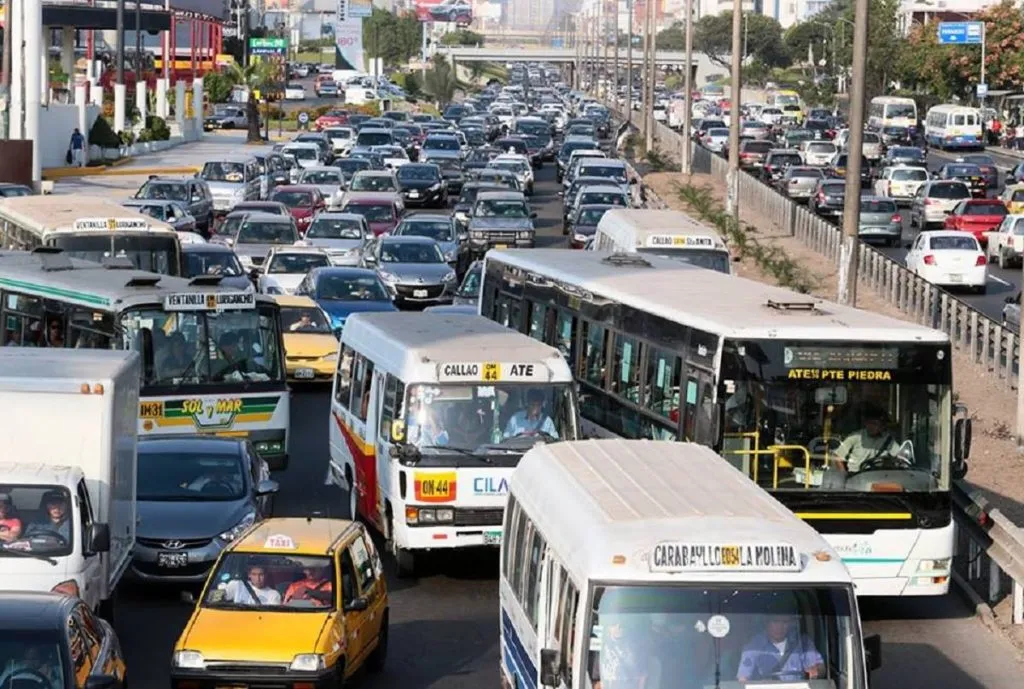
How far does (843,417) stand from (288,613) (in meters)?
4.70

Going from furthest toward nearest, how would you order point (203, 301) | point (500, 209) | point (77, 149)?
point (77, 149), point (500, 209), point (203, 301)

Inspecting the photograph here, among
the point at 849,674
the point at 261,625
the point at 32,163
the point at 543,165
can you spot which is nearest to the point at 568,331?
the point at 261,625

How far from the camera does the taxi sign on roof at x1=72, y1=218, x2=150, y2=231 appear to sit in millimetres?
32500

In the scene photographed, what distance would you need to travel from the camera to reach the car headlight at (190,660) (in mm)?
13930

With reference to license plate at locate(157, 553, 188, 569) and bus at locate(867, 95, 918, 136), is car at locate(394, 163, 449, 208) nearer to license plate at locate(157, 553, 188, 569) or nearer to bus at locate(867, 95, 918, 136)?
license plate at locate(157, 553, 188, 569)

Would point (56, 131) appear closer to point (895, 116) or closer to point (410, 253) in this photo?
point (410, 253)

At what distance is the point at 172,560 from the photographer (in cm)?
1823

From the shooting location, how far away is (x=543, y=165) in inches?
3482

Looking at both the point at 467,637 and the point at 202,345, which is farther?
the point at 202,345

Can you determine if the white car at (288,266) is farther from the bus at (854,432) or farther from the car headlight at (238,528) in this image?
the bus at (854,432)

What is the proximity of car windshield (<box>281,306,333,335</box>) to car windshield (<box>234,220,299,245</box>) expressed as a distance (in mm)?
11909

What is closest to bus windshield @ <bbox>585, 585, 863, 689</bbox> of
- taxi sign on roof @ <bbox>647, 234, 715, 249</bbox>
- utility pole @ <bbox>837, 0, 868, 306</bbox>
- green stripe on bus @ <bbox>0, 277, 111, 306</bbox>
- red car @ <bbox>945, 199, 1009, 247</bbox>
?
green stripe on bus @ <bbox>0, 277, 111, 306</bbox>

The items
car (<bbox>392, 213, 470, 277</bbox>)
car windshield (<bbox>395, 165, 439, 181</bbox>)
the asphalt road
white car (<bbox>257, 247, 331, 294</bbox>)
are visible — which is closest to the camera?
the asphalt road

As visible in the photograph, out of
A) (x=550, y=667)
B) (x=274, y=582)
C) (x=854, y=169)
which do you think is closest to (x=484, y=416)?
(x=274, y=582)
